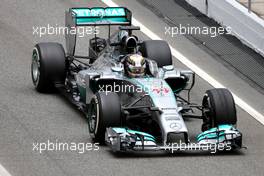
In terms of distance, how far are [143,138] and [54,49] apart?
13.4 ft

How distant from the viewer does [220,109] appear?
21.5 metres

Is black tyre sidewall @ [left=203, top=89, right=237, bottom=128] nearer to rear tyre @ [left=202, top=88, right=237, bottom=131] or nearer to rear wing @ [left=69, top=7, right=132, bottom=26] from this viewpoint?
rear tyre @ [left=202, top=88, right=237, bottom=131]

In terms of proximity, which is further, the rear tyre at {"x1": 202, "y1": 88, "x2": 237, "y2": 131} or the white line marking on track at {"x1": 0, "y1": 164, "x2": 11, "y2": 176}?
the rear tyre at {"x1": 202, "y1": 88, "x2": 237, "y2": 131}

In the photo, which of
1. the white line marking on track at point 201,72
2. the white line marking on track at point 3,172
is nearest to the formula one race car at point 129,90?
the white line marking on track at point 201,72

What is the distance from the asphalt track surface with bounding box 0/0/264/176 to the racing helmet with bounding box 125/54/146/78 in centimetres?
122

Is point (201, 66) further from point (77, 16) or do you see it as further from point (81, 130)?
point (81, 130)

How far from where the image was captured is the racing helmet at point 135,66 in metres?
22.2

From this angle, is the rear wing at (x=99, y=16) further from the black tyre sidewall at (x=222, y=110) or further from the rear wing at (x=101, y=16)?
the black tyre sidewall at (x=222, y=110)

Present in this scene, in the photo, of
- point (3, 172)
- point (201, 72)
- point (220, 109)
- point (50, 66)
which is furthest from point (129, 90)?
point (201, 72)

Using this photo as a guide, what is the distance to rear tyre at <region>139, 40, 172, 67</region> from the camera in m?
24.2

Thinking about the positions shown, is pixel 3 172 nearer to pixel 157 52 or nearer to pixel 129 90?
pixel 129 90

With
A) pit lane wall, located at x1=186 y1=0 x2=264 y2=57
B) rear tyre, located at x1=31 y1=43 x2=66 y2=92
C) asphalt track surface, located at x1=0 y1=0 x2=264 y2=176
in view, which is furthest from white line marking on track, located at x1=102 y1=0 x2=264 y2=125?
rear tyre, located at x1=31 y1=43 x2=66 y2=92

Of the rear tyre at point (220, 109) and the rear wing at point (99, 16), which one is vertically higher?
the rear wing at point (99, 16)

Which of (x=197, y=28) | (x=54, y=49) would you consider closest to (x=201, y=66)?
(x=197, y=28)
